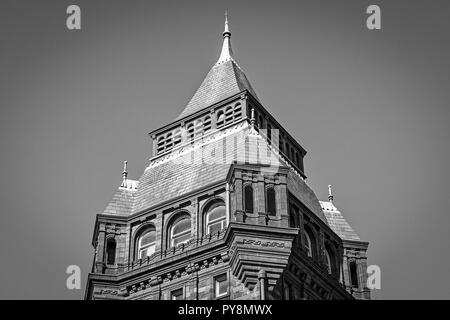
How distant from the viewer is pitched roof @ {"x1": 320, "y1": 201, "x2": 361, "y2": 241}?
78.0 m

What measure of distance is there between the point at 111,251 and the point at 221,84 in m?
14.2

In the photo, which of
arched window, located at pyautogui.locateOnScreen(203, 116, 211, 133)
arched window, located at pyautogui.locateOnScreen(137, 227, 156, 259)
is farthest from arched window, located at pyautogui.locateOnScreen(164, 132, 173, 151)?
arched window, located at pyautogui.locateOnScreen(137, 227, 156, 259)

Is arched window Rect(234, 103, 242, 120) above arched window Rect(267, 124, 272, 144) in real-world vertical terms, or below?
above

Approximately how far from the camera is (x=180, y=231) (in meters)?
72.2

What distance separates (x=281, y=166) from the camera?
234 ft

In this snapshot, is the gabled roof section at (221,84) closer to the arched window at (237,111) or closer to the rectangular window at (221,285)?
the arched window at (237,111)

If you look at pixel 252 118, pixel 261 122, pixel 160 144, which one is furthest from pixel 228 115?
pixel 160 144

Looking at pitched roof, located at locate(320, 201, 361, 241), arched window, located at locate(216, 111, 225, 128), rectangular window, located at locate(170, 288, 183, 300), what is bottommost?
rectangular window, located at locate(170, 288, 183, 300)

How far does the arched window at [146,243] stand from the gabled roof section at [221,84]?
9.48 m

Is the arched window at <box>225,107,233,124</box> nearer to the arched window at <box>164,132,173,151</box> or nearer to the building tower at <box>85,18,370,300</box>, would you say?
the building tower at <box>85,18,370,300</box>

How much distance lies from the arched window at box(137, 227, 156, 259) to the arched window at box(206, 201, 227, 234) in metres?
3.35

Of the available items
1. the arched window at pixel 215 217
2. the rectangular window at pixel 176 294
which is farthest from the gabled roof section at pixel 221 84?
the rectangular window at pixel 176 294

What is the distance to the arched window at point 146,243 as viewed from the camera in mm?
72562

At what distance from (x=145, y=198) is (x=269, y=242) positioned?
11145mm
